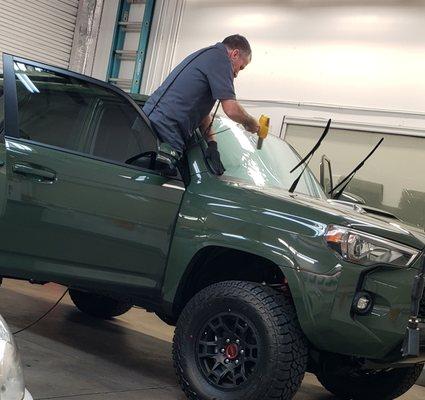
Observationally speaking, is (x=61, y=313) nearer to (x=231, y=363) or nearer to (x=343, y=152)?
(x=231, y=363)

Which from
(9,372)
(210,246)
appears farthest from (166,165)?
(9,372)

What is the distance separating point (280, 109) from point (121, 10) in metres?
2.97

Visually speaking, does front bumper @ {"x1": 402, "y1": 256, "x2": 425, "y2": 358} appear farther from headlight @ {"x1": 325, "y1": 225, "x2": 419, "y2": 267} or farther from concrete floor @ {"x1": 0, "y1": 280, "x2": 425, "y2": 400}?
concrete floor @ {"x1": 0, "y1": 280, "x2": 425, "y2": 400}

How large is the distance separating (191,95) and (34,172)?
3.11 feet

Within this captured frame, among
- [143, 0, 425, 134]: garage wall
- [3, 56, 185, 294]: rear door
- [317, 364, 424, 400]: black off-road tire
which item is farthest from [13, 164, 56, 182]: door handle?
[143, 0, 425, 134]: garage wall

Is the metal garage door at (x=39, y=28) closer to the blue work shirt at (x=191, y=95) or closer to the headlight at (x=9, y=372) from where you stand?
the blue work shirt at (x=191, y=95)

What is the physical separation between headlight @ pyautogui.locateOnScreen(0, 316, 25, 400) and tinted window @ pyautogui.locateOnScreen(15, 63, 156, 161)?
6.39 ft

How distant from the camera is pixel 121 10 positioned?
8914mm

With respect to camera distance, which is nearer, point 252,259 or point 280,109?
point 252,259

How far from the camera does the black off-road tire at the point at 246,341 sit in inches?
114

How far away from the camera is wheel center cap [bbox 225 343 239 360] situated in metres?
3.08

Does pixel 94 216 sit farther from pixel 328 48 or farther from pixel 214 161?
pixel 328 48

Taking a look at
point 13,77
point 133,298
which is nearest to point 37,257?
point 133,298

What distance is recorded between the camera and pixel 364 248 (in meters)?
2.90
